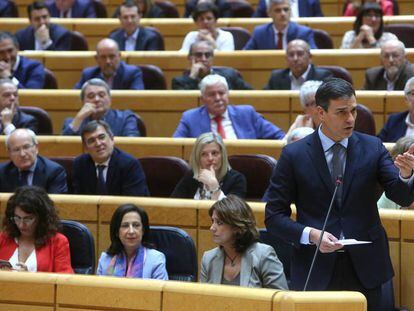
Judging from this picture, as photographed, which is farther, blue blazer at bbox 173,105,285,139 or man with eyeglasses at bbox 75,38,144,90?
man with eyeglasses at bbox 75,38,144,90

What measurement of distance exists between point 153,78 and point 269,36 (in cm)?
76

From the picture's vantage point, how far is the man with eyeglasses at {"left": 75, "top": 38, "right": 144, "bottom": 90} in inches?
212

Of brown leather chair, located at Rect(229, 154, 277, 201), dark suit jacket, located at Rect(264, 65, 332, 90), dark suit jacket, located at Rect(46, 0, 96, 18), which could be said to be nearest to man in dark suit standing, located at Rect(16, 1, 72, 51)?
dark suit jacket, located at Rect(46, 0, 96, 18)

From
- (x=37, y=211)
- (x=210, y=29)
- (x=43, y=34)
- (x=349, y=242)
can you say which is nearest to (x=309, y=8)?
(x=210, y=29)

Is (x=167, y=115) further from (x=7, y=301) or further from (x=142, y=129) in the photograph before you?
(x=7, y=301)

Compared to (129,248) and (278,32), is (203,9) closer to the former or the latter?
(278,32)

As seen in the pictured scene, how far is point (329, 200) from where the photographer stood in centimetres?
260

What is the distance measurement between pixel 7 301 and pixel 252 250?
0.73 meters

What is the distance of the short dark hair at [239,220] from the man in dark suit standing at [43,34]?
3290 mm

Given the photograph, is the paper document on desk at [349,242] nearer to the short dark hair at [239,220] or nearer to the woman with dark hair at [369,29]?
the short dark hair at [239,220]

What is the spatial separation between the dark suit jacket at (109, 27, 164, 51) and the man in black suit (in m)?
1.09

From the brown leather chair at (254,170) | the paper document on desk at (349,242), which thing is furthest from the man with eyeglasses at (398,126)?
the paper document on desk at (349,242)

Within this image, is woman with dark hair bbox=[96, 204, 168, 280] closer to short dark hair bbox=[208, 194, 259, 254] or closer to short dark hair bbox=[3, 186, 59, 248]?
short dark hair bbox=[3, 186, 59, 248]

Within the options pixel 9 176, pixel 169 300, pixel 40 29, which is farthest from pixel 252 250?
pixel 40 29
